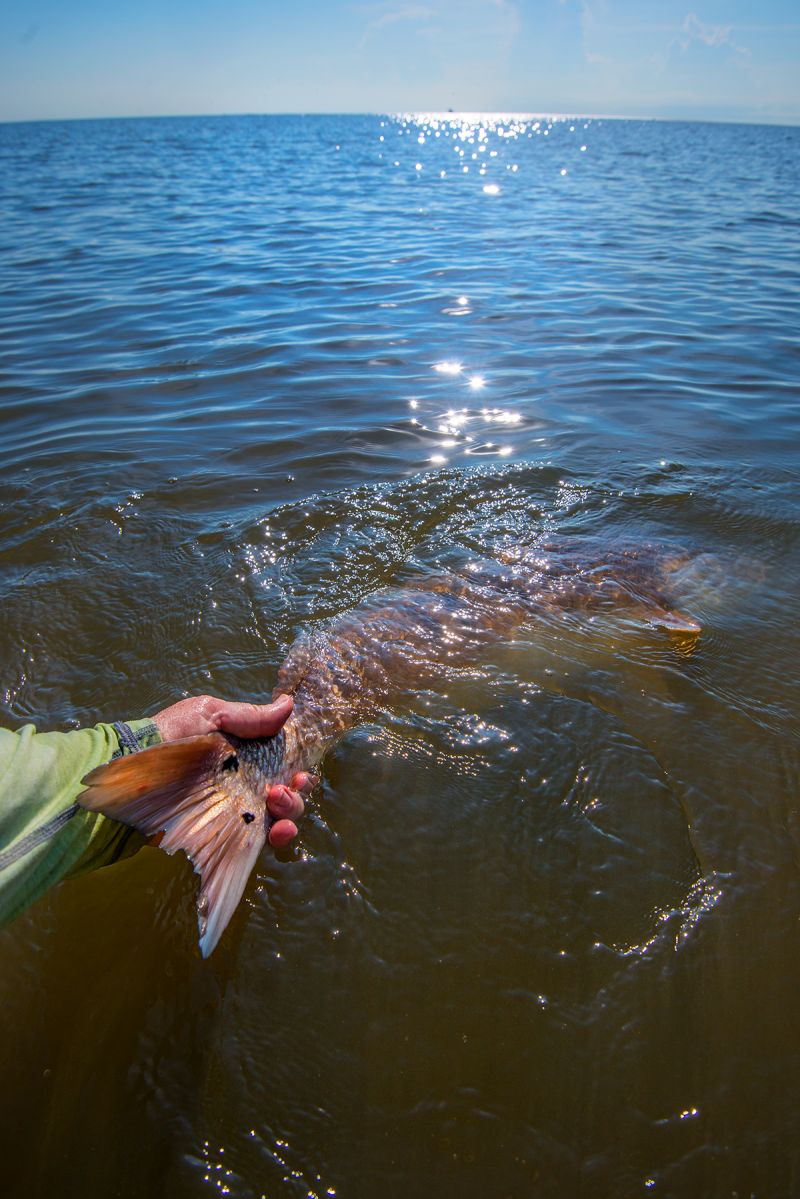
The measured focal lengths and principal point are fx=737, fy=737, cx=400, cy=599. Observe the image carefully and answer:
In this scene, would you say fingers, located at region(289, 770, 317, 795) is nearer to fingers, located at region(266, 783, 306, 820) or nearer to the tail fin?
fingers, located at region(266, 783, 306, 820)

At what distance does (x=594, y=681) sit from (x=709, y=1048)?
5.26ft

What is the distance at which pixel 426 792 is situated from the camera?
2828 millimetres

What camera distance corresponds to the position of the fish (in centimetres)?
213

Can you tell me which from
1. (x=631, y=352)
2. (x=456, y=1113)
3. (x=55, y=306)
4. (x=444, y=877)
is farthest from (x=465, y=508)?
(x=55, y=306)

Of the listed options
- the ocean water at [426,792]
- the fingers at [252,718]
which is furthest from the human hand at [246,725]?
the ocean water at [426,792]

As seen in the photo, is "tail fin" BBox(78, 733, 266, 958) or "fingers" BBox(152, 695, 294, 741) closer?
"tail fin" BBox(78, 733, 266, 958)

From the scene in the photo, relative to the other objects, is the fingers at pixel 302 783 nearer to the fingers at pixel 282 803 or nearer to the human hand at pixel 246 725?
the human hand at pixel 246 725

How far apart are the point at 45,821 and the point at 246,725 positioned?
32.6 inches

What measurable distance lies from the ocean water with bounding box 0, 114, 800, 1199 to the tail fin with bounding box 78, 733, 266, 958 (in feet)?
0.98

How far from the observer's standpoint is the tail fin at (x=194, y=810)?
78.3 inches

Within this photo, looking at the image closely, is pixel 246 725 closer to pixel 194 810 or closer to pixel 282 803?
pixel 282 803

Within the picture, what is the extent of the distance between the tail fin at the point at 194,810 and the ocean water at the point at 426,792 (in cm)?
30

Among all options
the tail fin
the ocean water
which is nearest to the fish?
the tail fin

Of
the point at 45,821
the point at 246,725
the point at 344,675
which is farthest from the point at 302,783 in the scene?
the point at 45,821
